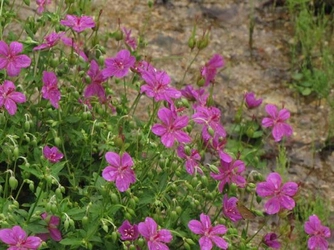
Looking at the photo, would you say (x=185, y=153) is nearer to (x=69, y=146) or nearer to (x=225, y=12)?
(x=69, y=146)

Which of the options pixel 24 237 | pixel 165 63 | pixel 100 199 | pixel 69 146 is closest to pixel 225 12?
pixel 165 63

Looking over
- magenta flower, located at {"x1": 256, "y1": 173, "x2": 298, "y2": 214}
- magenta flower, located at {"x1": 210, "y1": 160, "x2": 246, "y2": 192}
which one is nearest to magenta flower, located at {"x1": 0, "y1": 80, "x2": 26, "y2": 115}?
magenta flower, located at {"x1": 210, "y1": 160, "x2": 246, "y2": 192}

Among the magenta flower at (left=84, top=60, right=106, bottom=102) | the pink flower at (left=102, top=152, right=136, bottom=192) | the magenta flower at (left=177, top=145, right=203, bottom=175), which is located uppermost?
the magenta flower at (left=84, top=60, right=106, bottom=102)

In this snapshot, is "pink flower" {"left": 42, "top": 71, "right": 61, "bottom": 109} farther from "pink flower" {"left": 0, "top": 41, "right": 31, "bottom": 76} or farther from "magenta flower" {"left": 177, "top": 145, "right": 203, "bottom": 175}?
"magenta flower" {"left": 177, "top": 145, "right": 203, "bottom": 175}

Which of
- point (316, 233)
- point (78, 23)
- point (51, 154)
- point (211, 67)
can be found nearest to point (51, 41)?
point (78, 23)

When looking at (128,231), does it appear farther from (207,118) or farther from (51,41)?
(51,41)

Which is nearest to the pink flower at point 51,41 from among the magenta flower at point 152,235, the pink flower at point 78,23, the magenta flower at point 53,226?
the pink flower at point 78,23
